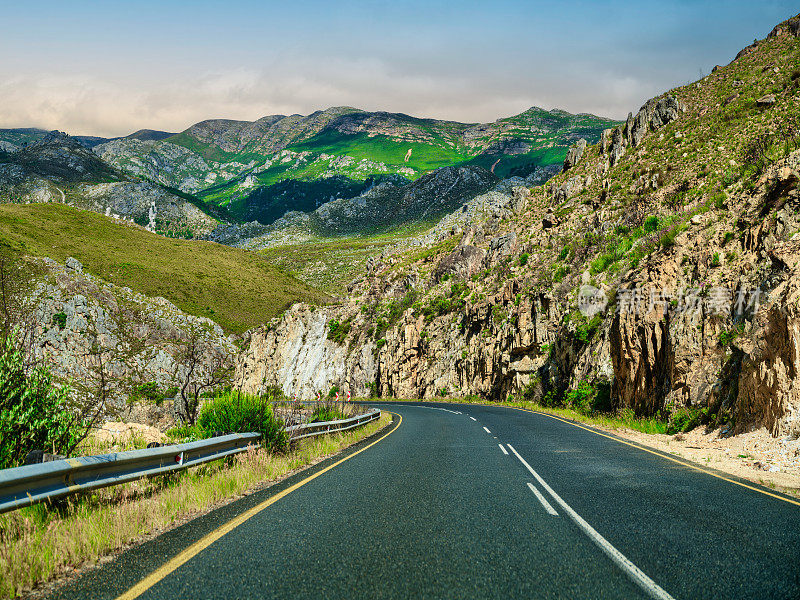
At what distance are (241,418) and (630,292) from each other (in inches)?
650

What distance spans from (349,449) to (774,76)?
44.2m

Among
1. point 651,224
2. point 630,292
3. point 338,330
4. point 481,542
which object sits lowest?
point 481,542

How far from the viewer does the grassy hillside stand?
92125mm

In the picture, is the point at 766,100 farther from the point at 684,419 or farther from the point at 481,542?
the point at 481,542

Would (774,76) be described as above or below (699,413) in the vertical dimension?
above

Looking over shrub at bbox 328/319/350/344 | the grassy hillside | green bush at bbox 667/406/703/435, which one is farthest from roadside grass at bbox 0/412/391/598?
the grassy hillside

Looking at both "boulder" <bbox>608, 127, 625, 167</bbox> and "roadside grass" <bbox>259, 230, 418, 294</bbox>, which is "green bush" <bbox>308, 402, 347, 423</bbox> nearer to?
"boulder" <bbox>608, 127, 625, 167</bbox>

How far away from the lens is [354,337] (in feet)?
192

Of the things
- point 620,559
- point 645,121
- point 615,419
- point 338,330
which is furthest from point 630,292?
point 338,330

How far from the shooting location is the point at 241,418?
36.1ft

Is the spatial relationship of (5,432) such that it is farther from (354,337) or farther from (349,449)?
(354,337)

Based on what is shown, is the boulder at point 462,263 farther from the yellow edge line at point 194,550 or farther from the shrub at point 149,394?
the yellow edge line at point 194,550

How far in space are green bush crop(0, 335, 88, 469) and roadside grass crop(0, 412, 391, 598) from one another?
1.40 metres

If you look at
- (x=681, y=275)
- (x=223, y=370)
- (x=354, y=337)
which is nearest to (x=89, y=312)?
(x=223, y=370)
